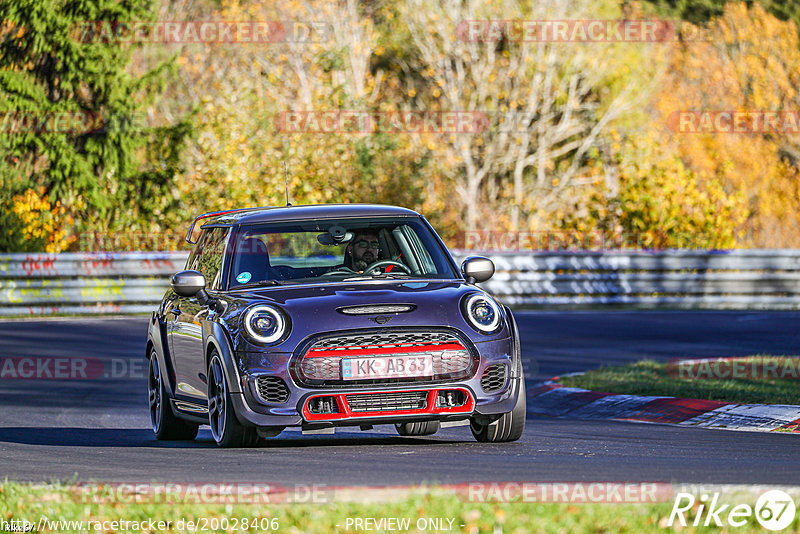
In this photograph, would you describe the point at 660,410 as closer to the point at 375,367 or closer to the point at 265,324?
the point at 375,367

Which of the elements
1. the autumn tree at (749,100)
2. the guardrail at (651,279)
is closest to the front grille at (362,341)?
the guardrail at (651,279)

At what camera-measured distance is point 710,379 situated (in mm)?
13984

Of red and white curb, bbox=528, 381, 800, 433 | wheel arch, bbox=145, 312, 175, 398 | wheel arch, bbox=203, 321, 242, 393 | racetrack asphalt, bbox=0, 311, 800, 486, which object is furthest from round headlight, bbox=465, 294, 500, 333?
red and white curb, bbox=528, 381, 800, 433

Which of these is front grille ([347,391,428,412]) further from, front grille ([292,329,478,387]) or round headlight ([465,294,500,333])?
round headlight ([465,294,500,333])

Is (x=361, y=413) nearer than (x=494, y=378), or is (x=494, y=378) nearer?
(x=361, y=413)

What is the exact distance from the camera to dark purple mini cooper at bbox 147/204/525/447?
28.7ft

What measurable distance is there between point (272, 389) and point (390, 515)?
274cm

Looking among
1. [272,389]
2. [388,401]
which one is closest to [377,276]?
[388,401]

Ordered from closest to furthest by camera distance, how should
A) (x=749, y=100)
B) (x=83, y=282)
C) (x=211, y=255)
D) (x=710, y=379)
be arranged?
(x=211, y=255), (x=710, y=379), (x=83, y=282), (x=749, y=100)

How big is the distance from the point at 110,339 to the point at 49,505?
1313cm

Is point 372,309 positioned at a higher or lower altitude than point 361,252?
lower

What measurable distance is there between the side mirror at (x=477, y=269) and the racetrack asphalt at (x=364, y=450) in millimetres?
1112

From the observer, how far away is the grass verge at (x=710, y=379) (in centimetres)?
1255

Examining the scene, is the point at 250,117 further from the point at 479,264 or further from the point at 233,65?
the point at 479,264
